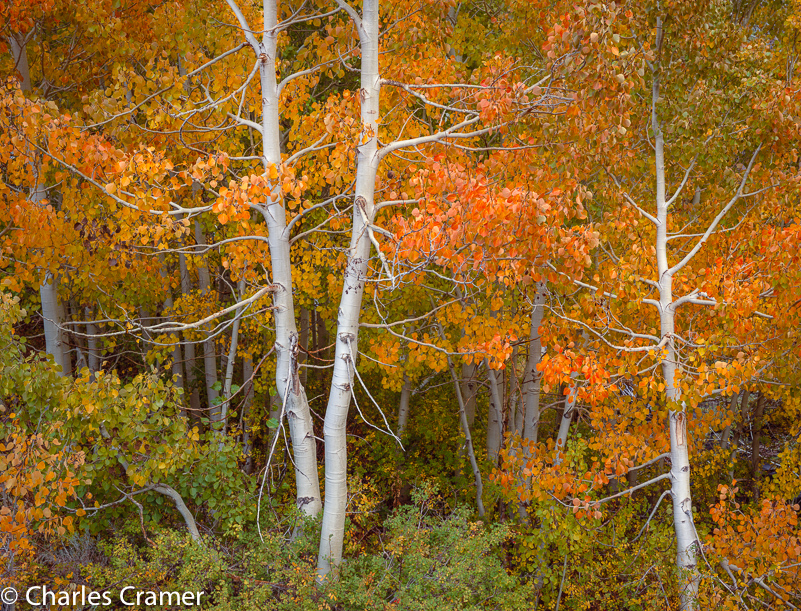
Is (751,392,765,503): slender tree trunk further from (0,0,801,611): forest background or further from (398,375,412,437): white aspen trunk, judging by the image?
(398,375,412,437): white aspen trunk

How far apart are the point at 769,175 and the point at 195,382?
9979 mm

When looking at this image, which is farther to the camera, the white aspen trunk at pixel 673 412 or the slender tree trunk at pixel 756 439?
the slender tree trunk at pixel 756 439

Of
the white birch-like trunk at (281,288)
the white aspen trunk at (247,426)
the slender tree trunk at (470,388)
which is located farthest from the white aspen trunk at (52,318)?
the slender tree trunk at (470,388)

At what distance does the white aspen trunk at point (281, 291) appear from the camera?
5.24 meters

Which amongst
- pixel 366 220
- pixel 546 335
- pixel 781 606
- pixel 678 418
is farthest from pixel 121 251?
pixel 781 606

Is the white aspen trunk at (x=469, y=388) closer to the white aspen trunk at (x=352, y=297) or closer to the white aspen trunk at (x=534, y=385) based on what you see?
the white aspen trunk at (x=534, y=385)

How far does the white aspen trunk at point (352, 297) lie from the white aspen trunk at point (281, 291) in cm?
44

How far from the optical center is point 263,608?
15.5ft

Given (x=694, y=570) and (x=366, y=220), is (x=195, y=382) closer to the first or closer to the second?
(x=366, y=220)

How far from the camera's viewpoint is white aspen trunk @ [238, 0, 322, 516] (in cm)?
524

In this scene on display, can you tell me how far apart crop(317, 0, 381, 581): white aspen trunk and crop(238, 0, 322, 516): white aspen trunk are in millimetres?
440

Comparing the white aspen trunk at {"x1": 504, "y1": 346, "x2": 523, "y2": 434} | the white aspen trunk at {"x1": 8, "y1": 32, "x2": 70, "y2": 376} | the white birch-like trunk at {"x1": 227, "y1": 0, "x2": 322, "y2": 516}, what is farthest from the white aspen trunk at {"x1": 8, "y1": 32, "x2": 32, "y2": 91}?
the white aspen trunk at {"x1": 504, "y1": 346, "x2": 523, "y2": 434}

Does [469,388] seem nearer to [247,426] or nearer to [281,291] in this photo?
[247,426]

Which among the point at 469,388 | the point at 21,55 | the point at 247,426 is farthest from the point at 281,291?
the point at 469,388
